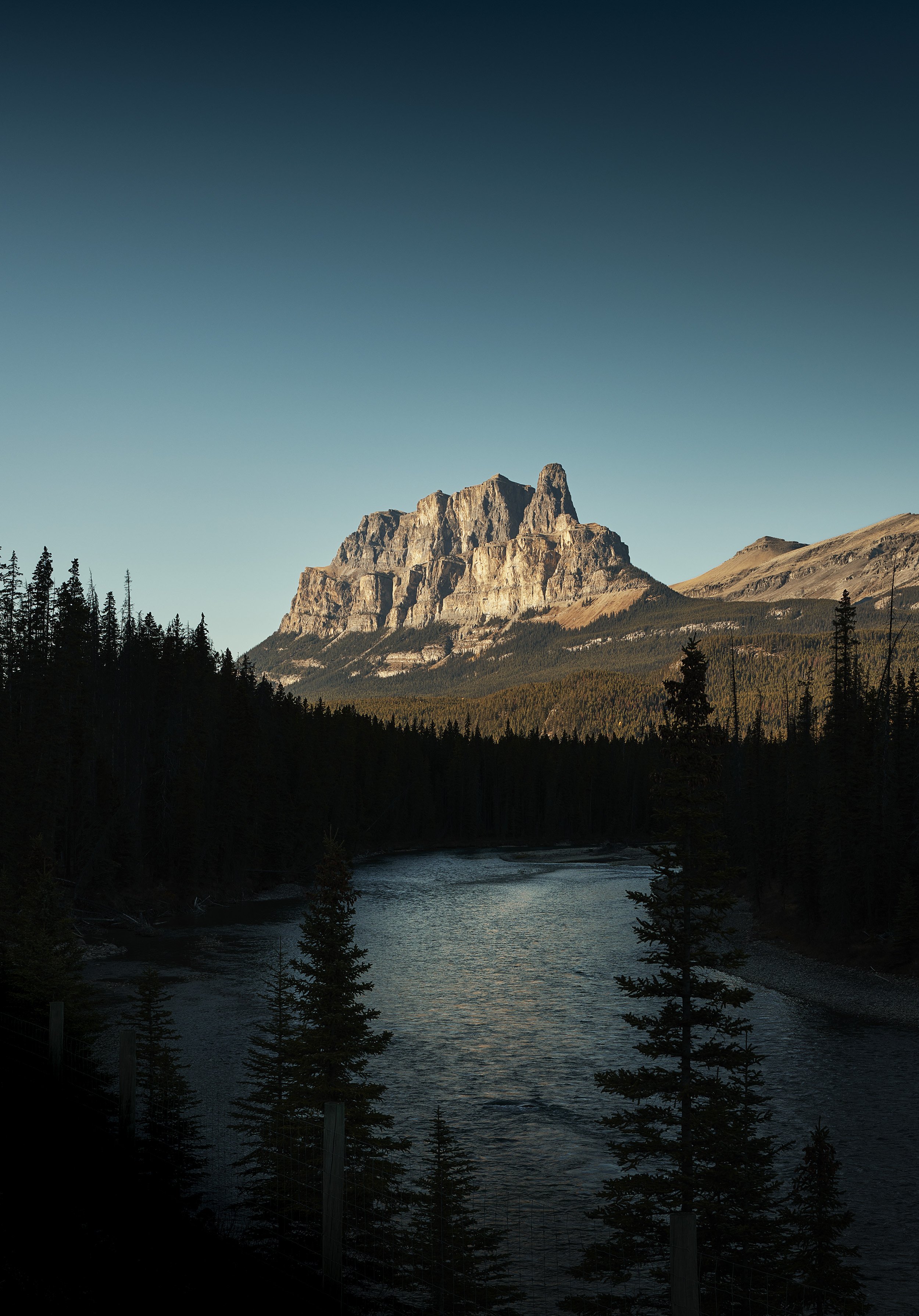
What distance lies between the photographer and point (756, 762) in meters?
94.6

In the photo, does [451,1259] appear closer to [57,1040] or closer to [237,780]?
[57,1040]

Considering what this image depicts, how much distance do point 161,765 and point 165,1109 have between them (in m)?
69.3

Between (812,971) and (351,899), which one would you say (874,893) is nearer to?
(812,971)

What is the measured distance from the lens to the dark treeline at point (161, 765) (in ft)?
223

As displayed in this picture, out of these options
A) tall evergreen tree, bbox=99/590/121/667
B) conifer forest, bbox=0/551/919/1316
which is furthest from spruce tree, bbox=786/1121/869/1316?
tall evergreen tree, bbox=99/590/121/667

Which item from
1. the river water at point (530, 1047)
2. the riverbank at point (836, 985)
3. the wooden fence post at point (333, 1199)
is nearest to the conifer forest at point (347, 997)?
the wooden fence post at point (333, 1199)

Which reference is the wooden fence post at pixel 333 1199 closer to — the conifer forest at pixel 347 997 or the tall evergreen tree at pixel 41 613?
the conifer forest at pixel 347 997

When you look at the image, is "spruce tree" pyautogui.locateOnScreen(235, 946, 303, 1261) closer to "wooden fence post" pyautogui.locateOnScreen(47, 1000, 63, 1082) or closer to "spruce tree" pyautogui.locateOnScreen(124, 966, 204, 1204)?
"spruce tree" pyautogui.locateOnScreen(124, 966, 204, 1204)

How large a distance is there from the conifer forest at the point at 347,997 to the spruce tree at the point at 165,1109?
0.15 meters

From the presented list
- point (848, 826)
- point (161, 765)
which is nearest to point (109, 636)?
point (161, 765)

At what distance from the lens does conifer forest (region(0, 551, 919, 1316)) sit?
47.1ft

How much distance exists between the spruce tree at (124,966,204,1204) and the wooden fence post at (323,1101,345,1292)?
3295mm

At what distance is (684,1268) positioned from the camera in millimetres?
8344

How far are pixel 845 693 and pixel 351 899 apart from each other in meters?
61.0
